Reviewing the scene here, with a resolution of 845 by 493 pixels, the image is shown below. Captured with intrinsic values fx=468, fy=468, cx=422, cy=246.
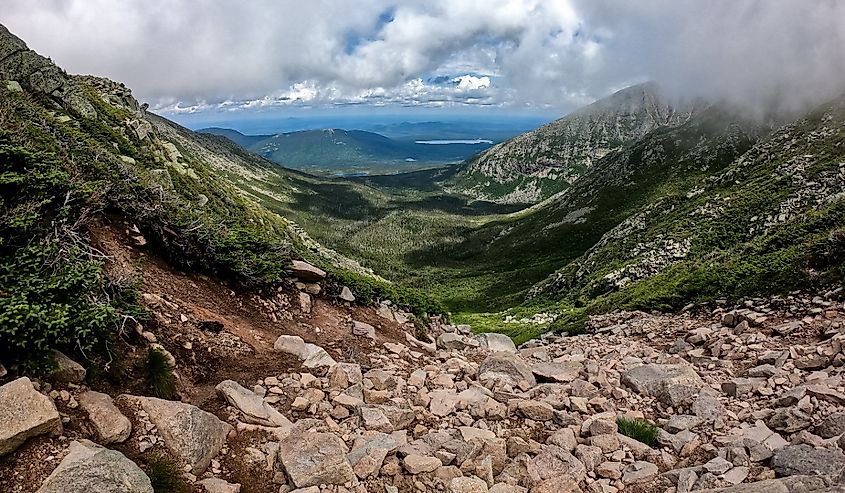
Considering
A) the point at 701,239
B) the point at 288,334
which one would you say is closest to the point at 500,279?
the point at 701,239

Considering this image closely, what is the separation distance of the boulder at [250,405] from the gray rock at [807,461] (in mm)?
7821

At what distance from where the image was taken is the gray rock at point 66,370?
Answer: 6.57 metres

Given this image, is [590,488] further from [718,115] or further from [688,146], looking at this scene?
[718,115]

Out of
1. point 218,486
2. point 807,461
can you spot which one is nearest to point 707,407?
point 807,461

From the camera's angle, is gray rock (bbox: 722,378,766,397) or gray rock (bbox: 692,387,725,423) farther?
gray rock (bbox: 722,378,766,397)

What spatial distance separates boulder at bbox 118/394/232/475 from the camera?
6488 millimetres

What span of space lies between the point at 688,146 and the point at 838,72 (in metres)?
39.4

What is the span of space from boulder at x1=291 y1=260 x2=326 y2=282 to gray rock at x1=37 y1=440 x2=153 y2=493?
30.7ft

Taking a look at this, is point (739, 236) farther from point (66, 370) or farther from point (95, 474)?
point (95, 474)

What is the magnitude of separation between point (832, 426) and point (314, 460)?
870cm

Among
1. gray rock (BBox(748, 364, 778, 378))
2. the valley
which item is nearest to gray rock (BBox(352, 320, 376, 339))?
the valley

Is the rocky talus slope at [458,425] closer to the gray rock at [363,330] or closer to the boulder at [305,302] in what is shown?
the gray rock at [363,330]

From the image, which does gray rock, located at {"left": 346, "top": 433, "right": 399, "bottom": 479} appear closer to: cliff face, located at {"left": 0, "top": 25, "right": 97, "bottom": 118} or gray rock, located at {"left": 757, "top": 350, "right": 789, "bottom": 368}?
gray rock, located at {"left": 757, "top": 350, "right": 789, "bottom": 368}

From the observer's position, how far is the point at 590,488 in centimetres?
722
